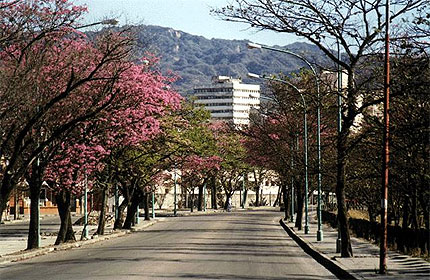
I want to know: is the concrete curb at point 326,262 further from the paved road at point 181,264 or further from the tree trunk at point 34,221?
the tree trunk at point 34,221

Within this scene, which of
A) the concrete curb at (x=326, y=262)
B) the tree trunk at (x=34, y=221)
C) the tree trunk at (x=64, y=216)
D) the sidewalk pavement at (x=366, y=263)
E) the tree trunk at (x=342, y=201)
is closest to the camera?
the sidewalk pavement at (x=366, y=263)

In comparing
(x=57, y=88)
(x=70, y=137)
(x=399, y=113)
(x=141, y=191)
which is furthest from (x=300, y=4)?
(x=141, y=191)

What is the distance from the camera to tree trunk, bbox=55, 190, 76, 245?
37.8 m

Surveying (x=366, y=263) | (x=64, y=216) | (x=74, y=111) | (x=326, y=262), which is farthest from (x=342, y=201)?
(x=64, y=216)

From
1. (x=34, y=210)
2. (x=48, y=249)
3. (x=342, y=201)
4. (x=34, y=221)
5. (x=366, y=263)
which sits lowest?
(x=48, y=249)

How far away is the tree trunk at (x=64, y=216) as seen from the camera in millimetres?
37781

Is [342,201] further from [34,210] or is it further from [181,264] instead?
[34,210]

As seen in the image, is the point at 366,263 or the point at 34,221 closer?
the point at 366,263

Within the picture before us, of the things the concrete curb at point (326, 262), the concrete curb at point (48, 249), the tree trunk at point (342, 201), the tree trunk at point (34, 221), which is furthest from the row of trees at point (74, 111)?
the concrete curb at point (326, 262)

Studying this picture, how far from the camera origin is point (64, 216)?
38094 mm

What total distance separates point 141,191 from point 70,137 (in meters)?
21.0

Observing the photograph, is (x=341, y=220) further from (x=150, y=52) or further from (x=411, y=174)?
(x=150, y=52)

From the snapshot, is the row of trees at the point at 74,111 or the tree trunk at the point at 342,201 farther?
the row of trees at the point at 74,111

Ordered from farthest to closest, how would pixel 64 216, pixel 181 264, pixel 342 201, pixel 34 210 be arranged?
pixel 64 216
pixel 34 210
pixel 342 201
pixel 181 264
